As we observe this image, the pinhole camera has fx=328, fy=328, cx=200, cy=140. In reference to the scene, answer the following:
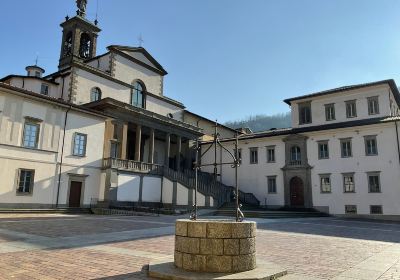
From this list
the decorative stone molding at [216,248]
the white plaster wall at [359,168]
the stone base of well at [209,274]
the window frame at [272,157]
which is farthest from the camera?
the window frame at [272,157]

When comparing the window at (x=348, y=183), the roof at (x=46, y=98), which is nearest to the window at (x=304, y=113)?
the window at (x=348, y=183)

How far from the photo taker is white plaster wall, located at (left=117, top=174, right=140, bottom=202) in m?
29.8

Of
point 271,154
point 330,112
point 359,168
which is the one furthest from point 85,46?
point 359,168

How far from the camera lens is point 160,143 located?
40562mm

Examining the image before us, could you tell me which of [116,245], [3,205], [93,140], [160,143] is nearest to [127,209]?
[93,140]

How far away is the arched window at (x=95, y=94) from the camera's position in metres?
33.0

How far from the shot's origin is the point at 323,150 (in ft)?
109

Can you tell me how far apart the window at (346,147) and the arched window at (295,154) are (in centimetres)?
441

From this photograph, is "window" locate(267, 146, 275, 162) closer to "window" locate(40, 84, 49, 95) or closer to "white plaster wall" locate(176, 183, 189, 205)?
"white plaster wall" locate(176, 183, 189, 205)

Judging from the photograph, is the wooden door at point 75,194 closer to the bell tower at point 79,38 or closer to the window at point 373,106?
the bell tower at point 79,38

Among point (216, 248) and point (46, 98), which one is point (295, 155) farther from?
point (216, 248)

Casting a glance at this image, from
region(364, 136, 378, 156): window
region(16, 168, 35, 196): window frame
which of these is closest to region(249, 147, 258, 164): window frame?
region(364, 136, 378, 156): window

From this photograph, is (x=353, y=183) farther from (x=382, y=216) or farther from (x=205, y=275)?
(x=205, y=275)

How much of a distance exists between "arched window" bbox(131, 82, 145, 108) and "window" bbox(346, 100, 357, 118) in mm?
22457
